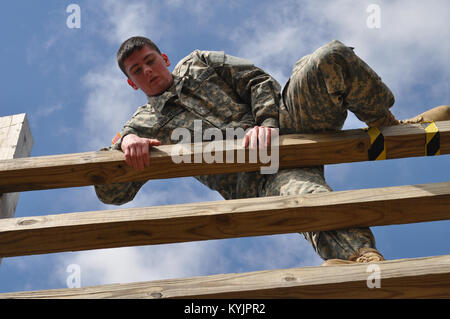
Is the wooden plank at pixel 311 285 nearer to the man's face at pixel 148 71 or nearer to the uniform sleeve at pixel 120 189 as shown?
the uniform sleeve at pixel 120 189

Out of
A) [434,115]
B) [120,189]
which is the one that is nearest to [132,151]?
[120,189]

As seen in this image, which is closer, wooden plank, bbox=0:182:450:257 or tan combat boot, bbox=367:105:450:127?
wooden plank, bbox=0:182:450:257

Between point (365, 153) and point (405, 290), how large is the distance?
2.52 feet

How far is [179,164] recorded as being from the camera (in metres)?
2.18

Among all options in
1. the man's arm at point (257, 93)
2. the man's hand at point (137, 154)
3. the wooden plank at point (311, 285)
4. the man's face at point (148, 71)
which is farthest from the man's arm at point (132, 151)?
the wooden plank at point (311, 285)

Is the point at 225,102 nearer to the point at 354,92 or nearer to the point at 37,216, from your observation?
the point at 354,92

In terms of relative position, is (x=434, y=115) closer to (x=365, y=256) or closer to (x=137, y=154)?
(x=365, y=256)

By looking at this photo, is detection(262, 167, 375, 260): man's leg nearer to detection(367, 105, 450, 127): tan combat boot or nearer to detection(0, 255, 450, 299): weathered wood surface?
detection(0, 255, 450, 299): weathered wood surface

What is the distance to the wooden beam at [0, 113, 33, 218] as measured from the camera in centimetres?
229

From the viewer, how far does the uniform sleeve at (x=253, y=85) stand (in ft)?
8.07

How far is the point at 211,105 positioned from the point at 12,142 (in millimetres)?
893

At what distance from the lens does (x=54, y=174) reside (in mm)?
2188

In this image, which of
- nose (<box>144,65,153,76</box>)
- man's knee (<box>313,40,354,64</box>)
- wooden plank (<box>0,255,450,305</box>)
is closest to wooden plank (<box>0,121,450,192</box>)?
man's knee (<box>313,40,354,64</box>)
